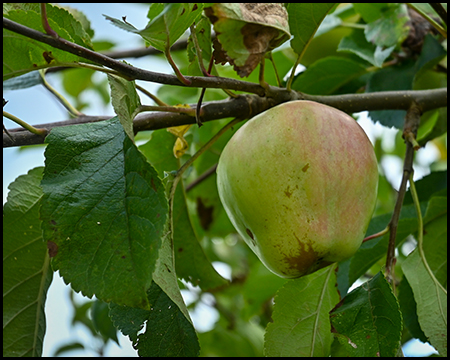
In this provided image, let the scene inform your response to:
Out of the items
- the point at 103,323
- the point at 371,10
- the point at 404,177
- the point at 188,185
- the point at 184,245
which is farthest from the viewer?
the point at 103,323

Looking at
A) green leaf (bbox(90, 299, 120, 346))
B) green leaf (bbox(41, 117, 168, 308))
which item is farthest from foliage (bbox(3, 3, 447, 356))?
green leaf (bbox(90, 299, 120, 346))

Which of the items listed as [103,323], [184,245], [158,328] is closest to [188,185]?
[184,245]

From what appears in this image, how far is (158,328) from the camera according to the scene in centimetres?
62

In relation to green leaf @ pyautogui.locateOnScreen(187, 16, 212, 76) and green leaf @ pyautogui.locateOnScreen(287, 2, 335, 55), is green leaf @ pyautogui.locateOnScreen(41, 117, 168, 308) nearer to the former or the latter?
green leaf @ pyautogui.locateOnScreen(187, 16, 212, 76)

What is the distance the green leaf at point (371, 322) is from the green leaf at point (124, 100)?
0.36 m

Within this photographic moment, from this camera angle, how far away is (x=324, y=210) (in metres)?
0.54

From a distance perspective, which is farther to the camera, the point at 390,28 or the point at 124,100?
the point at 390,28

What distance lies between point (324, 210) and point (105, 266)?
243 mm

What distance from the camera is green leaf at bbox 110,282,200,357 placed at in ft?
2.01

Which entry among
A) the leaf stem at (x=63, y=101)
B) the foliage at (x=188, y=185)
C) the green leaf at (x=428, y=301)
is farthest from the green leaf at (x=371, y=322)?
the leaf stem at (x=63, y=101)

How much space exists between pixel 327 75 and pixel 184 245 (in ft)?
1.48

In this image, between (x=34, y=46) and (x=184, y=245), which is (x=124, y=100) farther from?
(x=184, y=245)

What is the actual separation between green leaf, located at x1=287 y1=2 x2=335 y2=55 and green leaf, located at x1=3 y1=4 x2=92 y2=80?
280 millimetres

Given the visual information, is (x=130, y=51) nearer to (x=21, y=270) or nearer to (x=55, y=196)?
(x=21, y=270)
